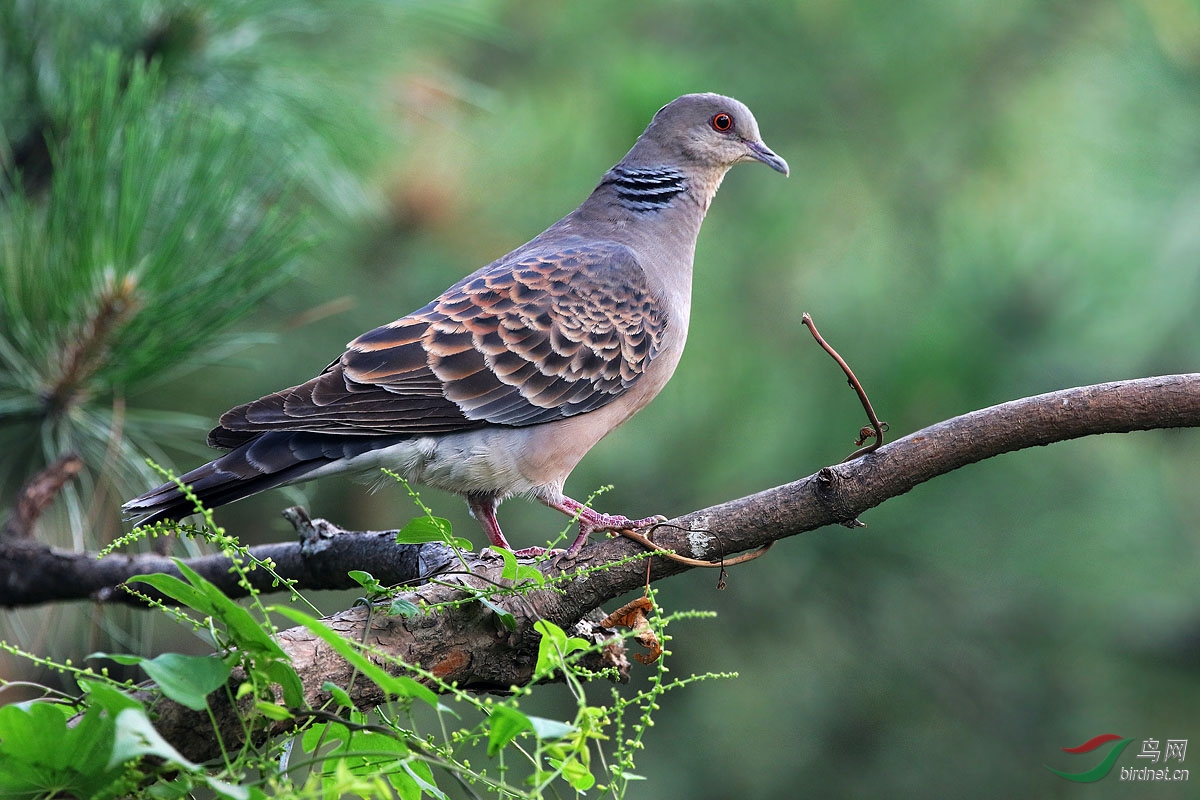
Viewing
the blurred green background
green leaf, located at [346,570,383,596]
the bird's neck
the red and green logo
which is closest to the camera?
green leaf, located at [346,570,383,596]

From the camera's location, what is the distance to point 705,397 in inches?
145

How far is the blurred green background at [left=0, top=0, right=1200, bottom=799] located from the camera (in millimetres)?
3430

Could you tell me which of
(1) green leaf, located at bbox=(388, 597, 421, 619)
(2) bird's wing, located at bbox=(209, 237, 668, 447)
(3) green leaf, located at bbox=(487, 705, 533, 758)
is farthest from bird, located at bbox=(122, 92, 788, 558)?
(3) green leaf, located at bbox=(487, 705, 533, 758)

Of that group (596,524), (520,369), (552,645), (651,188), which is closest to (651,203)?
(651,188)

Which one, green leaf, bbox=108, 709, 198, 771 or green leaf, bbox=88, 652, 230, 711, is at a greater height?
green leaf, bbox=88, 652, 230, 711

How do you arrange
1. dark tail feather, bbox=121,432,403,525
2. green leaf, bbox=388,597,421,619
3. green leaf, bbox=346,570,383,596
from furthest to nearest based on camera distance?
dark tail feather, bbox=121,432,403,525
green leaf, bbox=388,597,421,619
green leaf, bbox=346,570,383,596

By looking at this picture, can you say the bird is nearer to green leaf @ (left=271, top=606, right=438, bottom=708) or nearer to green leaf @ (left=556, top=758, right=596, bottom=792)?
green leaf @ (left=556, top=758, right=596, bottom=792)

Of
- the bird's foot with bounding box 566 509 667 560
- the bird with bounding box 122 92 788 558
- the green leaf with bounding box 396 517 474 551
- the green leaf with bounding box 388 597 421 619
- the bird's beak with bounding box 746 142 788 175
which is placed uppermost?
the bird's beak with bounding box 746 142 788 175

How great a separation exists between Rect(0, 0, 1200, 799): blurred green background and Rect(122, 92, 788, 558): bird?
28.1 inches

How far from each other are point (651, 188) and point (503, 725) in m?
2.16

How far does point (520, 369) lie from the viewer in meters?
2.56

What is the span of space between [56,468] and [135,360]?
0.27 metres

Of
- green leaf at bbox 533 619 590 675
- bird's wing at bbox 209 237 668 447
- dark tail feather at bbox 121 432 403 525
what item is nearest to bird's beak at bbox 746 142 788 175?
bird's wing at bbox 209 237 668 447

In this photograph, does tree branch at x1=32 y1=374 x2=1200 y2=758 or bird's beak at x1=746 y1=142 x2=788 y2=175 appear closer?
tree branch at x1=32 y1=374 x2=1200 y2=758
